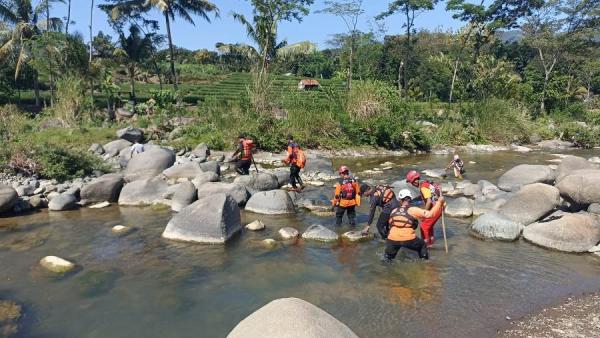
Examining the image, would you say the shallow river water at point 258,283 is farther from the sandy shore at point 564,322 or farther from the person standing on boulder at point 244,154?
the person standing on boulder at point 244,154

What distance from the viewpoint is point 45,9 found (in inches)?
1396

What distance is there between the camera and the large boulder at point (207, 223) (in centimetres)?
1031

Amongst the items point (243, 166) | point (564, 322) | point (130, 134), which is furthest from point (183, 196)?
point (130, 134)

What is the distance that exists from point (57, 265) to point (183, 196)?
4.52m

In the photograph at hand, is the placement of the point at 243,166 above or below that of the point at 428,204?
below

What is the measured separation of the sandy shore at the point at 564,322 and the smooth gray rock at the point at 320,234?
4.61 m

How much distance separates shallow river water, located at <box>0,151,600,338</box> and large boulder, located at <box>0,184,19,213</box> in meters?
1.08

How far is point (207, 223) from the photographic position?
10445 mm

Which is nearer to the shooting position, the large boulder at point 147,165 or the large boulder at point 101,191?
the large boulder at point 101,191

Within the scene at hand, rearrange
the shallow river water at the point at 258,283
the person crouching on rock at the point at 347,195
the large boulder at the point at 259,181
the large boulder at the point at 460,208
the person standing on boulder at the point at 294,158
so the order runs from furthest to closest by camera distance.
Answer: the large boulder at the point at 259,181, the person standing on boulder at the point at 294,158, the large boulder at the point at 460,208, the person crouching on rock at the point at 347,195, the shallow river water at the point at 258,283

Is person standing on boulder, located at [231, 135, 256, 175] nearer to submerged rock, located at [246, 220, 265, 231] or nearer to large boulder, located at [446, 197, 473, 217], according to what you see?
submerged rock, located at [246, 220, 265, 231]

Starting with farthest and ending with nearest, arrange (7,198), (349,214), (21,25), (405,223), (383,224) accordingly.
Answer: (21,25)
(7,198)
(349,214)
(383,224)
(405,223)

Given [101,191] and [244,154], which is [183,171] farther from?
[101,191]

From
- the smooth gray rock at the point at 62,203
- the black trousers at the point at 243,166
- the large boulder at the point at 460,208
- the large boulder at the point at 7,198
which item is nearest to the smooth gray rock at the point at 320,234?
the large boulder at the point at 460,208
